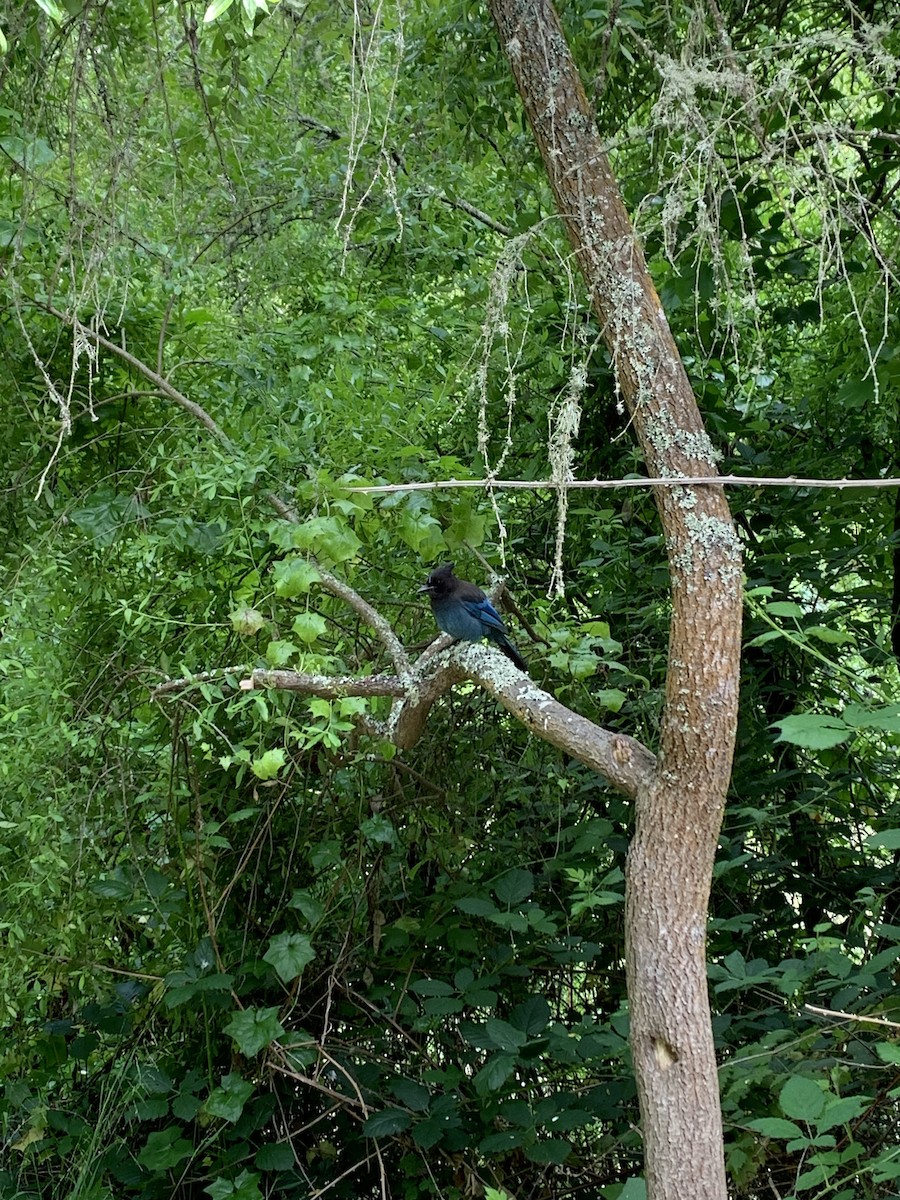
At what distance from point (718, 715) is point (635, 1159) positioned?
1.46 metres

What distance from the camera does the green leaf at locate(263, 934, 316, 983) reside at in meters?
2.48

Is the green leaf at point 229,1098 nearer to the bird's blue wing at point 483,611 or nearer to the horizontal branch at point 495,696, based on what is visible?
the horizontal branch at point 495,696

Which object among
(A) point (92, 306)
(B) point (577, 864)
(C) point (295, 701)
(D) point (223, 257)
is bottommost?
(B) point (577, 864)

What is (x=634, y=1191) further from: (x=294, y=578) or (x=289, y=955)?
(x=294, y=578)

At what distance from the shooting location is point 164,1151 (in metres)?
2.66

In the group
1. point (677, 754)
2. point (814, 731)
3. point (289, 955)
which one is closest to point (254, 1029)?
point (289, 955)

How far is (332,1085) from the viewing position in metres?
2.78

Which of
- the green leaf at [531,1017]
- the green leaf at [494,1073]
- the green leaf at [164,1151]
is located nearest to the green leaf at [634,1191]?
the green leaf at [494,1073]

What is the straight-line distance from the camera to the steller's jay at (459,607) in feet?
7.75

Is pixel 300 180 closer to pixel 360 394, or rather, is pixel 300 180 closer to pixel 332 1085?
pixel 360 394

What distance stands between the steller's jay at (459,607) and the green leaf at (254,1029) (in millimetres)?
967

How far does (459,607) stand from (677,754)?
831 millimetres

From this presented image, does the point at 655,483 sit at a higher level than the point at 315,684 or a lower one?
higher

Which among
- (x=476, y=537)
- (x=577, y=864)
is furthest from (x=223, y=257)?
(x=577, y=864)
